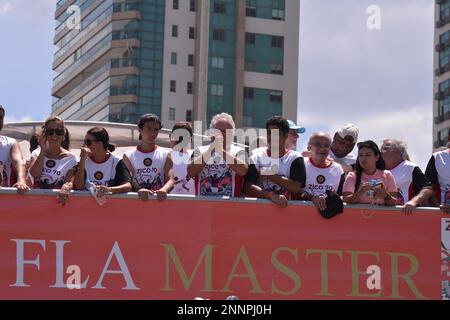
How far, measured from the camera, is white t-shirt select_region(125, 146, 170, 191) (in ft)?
29.4

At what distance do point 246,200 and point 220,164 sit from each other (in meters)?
0.54

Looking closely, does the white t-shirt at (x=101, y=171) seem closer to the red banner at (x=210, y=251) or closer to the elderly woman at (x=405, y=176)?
the red banner at (x=210, y=251)

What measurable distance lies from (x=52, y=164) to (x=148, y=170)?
83 centimetres

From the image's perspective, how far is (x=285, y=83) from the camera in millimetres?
82688

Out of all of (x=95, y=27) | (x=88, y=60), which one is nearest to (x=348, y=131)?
(x=95, y=27)

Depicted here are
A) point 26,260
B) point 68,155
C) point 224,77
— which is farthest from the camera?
point 224,77

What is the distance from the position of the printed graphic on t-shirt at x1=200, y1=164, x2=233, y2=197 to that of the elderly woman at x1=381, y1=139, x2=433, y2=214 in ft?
4.82

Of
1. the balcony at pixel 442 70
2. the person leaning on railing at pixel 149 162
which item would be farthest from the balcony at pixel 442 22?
the person leaning on railing at pixel 149 162

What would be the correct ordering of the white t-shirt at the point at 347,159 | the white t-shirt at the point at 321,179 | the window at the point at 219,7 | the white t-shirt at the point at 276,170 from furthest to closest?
1. the window at the point at 219,7
2. the white t-shirt at the point at 347,159
3. the white t-shirt at the point at 321,179
4. the white t-shirt at the point at 276,170

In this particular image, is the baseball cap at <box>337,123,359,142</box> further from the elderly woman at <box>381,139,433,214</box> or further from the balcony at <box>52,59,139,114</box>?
the balcony at <box>52,59,139,114</box>

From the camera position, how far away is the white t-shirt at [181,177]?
9352mm
